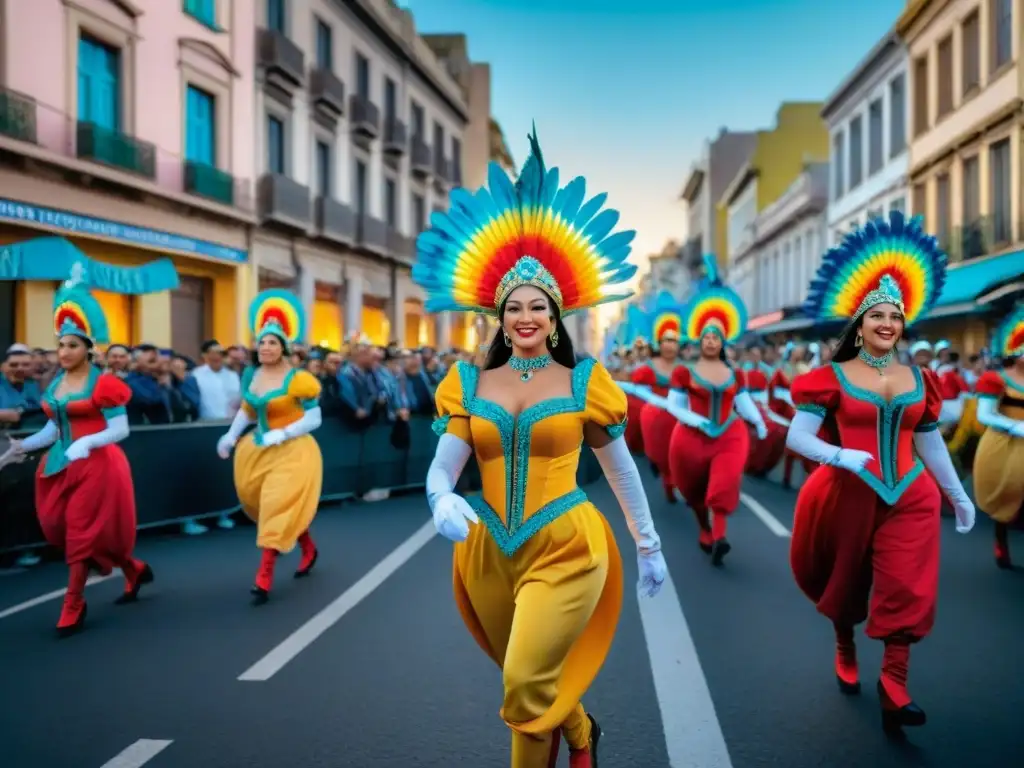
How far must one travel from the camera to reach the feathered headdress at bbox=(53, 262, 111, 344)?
23.1 ft

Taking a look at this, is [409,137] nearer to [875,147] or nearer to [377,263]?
[377,263]

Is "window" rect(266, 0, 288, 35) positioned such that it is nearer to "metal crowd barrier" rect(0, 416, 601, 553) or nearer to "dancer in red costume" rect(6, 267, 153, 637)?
"metal crowd barrier" rect(0, 416, 601, 553)

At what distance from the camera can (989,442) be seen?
8.54 m

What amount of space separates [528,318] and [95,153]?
16722 millimetres

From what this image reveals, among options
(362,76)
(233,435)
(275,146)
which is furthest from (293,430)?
(362,76)

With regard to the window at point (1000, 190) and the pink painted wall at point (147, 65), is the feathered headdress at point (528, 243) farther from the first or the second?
the window at point (1000, 190)

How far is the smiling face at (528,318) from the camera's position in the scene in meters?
4.02

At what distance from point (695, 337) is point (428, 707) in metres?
6.59

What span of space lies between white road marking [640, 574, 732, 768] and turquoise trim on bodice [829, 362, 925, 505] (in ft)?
4.19

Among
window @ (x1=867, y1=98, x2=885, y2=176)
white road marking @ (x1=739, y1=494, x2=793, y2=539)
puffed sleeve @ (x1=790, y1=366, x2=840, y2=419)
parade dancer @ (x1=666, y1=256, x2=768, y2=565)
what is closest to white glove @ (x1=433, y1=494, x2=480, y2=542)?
puffed sleeve @ (x1=790, y1=366, x2=840, y2=419)

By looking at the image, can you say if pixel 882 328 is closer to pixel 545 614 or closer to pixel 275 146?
pixel 545 614

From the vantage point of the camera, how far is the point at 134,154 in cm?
1992

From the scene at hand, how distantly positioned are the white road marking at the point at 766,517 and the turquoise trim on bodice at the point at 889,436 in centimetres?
462

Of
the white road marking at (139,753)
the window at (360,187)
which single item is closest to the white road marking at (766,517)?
the white road marking at (139,753)
